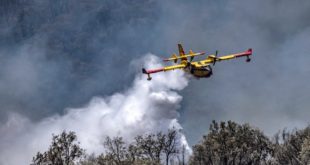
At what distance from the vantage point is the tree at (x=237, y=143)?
79.0 m

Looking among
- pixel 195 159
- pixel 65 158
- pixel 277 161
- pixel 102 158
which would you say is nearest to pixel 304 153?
pixel 277 161

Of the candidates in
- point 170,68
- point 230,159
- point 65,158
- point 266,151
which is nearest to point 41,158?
point 65,158

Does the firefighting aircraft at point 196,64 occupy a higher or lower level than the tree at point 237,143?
higher

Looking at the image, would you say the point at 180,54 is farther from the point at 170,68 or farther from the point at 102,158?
the point at 102,158

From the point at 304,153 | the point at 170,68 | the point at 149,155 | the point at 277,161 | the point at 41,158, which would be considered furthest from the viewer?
the point at 277,161

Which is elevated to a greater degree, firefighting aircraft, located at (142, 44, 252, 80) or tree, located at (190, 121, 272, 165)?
firefighting aircraft, located at (142, 44, 252, 80)

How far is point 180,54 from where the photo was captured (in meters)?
85.4

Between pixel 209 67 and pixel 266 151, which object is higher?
pixel 209 67

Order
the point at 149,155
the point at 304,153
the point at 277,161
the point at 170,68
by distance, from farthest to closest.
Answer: the point at 277,161 → the point at 149,155 → the point at 304,153 → the point at 170,68

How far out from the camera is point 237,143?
7906cm

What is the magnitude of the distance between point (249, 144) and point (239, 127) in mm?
4994

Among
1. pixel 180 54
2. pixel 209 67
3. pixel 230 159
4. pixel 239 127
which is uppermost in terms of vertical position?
pixel 180 54

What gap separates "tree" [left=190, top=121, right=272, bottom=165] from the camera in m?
79.0

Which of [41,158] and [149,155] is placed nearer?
[41,158]
